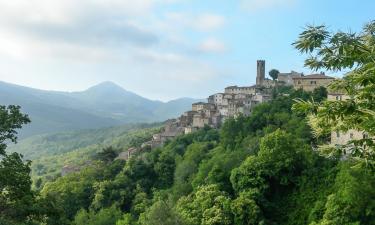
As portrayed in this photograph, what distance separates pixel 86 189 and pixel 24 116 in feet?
143

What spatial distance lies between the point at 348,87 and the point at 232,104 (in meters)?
74.6

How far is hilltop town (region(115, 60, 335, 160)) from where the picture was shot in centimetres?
7494

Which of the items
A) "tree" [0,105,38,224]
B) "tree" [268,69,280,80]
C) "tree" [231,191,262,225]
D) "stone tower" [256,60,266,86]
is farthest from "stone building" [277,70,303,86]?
"tree" [0,105,38,224]

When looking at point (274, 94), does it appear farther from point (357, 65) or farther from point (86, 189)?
point (357, 65)

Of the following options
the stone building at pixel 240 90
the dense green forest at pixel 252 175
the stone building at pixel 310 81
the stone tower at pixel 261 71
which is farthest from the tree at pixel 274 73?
the stone building at pixel 310 81

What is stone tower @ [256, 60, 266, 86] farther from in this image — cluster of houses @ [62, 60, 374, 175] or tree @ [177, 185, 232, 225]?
tree @ [177, 185, 232, 225]

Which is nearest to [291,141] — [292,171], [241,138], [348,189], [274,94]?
[292,171]

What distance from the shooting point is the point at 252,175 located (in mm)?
39188

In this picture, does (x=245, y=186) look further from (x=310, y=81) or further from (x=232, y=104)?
(x=232, y=104)

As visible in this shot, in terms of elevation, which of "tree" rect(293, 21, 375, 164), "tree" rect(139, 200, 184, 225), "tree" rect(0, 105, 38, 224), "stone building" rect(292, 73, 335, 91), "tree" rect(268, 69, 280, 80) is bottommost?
"tree" rect(139, 200, 184, 225)

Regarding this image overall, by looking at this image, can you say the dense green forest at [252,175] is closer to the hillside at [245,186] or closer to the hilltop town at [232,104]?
the hillside at [245,186]

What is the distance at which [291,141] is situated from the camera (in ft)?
133

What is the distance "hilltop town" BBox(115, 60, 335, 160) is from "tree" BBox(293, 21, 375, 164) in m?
63.6

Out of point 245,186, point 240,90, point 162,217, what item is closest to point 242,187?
point 245,186
